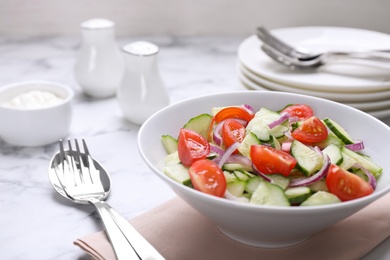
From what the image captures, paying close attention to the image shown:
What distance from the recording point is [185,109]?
126cm

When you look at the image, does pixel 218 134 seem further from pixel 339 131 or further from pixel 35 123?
pixel 35 123

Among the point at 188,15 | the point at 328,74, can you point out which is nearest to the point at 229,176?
the point at 328,74

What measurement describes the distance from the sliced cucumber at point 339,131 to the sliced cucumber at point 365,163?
3 centimetres

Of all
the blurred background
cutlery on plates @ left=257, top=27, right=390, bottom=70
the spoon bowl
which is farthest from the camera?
the blurred background

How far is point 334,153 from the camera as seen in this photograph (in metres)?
1.08

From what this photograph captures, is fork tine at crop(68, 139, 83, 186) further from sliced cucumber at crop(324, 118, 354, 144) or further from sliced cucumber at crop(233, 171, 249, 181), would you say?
sliced cucumber at crop(324, 118, 354, 144)

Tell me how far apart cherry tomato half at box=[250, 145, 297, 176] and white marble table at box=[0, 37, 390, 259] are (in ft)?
0.78

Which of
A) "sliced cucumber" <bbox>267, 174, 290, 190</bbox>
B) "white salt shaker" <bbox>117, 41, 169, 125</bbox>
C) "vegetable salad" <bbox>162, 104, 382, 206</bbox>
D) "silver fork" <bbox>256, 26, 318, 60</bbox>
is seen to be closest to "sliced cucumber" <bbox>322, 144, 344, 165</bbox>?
"vegetable salad" <bbox>162, 104, 382, 206</bbox>

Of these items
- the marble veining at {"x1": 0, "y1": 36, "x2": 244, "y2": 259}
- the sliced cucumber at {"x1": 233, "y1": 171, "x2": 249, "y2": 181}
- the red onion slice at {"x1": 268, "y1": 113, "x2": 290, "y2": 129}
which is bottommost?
the marble veining at {"x1": 0, "y1": 36, "x2": 244, "y2": 259}

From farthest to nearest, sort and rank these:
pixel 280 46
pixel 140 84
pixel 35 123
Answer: pixel 280 46 < pixel 140 84 < pixel 35 123

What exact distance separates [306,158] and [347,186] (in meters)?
0.09

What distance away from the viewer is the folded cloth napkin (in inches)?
40.8

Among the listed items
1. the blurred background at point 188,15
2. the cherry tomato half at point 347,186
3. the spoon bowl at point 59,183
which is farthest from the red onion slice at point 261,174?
the blurred background at point 188,15

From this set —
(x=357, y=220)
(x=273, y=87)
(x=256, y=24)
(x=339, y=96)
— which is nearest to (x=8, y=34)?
(x=256, y=24)
